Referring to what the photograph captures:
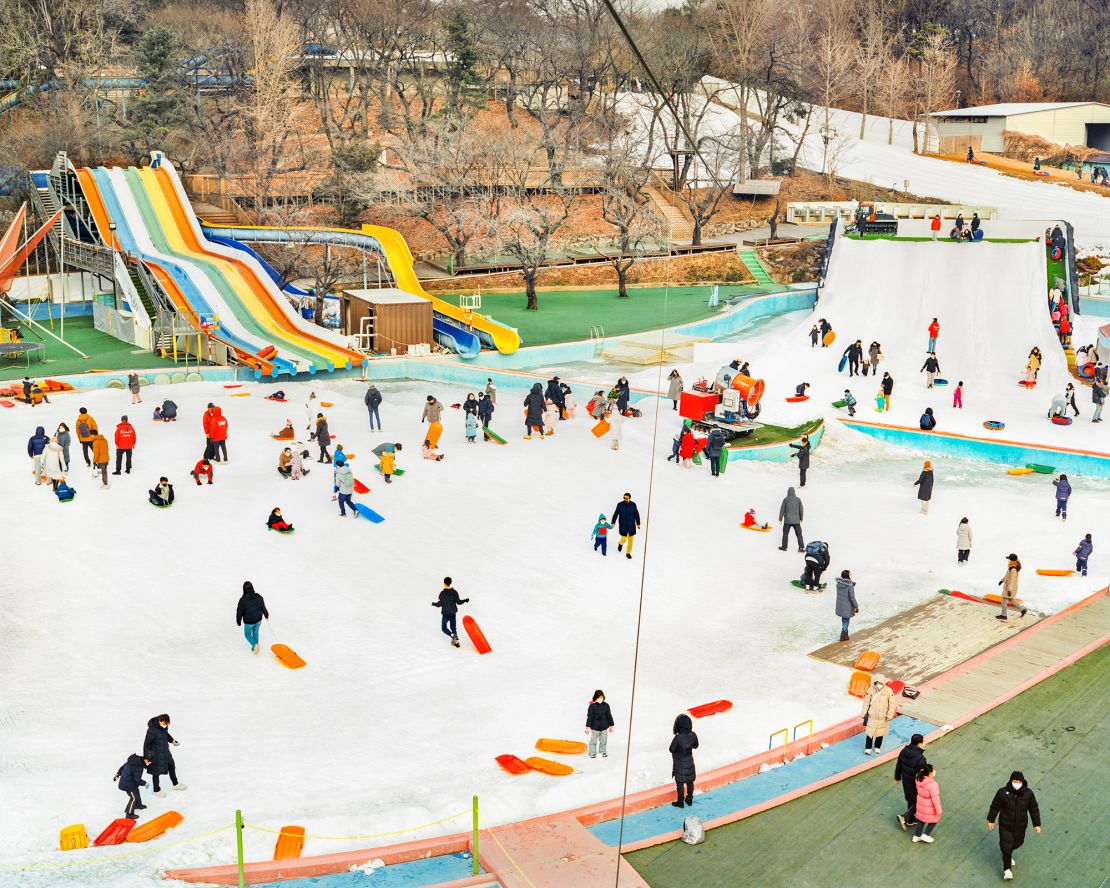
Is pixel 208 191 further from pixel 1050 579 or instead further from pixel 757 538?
pixel 1050 579

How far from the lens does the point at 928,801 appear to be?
38.6 feet

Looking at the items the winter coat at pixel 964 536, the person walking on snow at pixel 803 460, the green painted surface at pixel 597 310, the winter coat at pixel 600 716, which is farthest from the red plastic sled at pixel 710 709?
the green painted surface at pixel 597 310

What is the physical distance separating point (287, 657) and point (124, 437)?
8.39 meters

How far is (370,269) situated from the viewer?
161ft

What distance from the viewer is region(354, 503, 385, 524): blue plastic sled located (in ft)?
69.6

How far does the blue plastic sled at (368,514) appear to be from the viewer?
21.2 meters

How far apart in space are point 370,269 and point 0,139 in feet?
58.2

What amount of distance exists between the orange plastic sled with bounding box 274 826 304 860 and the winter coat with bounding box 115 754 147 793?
5.18ft

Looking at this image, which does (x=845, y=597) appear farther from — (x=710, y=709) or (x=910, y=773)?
(x=910, y=773)

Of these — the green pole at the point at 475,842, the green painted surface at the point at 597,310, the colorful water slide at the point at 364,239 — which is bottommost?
the green pole at the point at 475,842

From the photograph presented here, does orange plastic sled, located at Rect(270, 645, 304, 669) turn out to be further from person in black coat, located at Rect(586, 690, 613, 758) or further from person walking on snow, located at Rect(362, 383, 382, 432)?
person walking on snow, located at Rect(362, 383, 382, 432)

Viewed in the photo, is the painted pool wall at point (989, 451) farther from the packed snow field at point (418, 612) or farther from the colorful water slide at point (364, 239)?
the colorful water slide at point (364, 239)

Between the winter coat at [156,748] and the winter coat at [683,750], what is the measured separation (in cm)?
502

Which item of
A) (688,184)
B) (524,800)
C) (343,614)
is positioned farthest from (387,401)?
(688,184)
